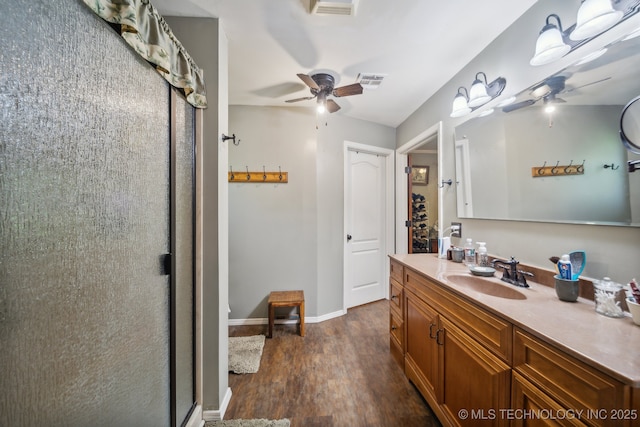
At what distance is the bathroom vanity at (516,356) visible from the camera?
650 millimetres

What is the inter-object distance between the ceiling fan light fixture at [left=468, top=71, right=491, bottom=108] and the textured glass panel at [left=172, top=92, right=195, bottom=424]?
1.93 m

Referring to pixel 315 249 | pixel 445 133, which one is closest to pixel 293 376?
pixel 315 249

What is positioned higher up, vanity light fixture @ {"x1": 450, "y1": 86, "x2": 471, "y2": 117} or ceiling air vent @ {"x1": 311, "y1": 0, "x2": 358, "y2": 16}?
ceiling air vent @ {"x1": 311, "y1": 0, "x2": 358, "y2": 16}

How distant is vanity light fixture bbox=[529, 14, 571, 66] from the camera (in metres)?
1.18

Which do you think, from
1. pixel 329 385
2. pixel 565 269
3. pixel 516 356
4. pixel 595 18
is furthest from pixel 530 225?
pixel 329 385

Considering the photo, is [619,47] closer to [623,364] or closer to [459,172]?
[459,172]

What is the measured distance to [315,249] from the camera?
2824 mm

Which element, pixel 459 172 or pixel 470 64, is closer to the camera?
pixel 470 64

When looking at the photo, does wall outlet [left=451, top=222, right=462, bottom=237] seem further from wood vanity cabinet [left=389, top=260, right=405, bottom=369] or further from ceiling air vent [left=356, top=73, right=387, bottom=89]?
ceiling air vent [left=356, top=73, right=387, bottom=89]

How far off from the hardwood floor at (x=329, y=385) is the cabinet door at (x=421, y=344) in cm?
18

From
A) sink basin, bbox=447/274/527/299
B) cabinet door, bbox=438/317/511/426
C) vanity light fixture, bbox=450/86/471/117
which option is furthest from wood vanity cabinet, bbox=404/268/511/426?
vanity light fixture, bbox=450/86/471/117

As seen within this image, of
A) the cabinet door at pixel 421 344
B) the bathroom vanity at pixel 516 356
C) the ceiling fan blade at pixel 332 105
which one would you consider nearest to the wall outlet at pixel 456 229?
the bathroom vanity at pixel 516 356

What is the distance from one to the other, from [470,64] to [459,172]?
0.85m

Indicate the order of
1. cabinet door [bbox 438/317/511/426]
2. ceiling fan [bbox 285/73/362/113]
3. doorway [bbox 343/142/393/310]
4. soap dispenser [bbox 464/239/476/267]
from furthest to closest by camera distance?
doorway [bbox 343/142/393/310]
ceiling fan [bbox 285/73/362/113]
soap dispenser [bbox 464/239/476/267]
cabinet door [bbox 438/317/511/426]
